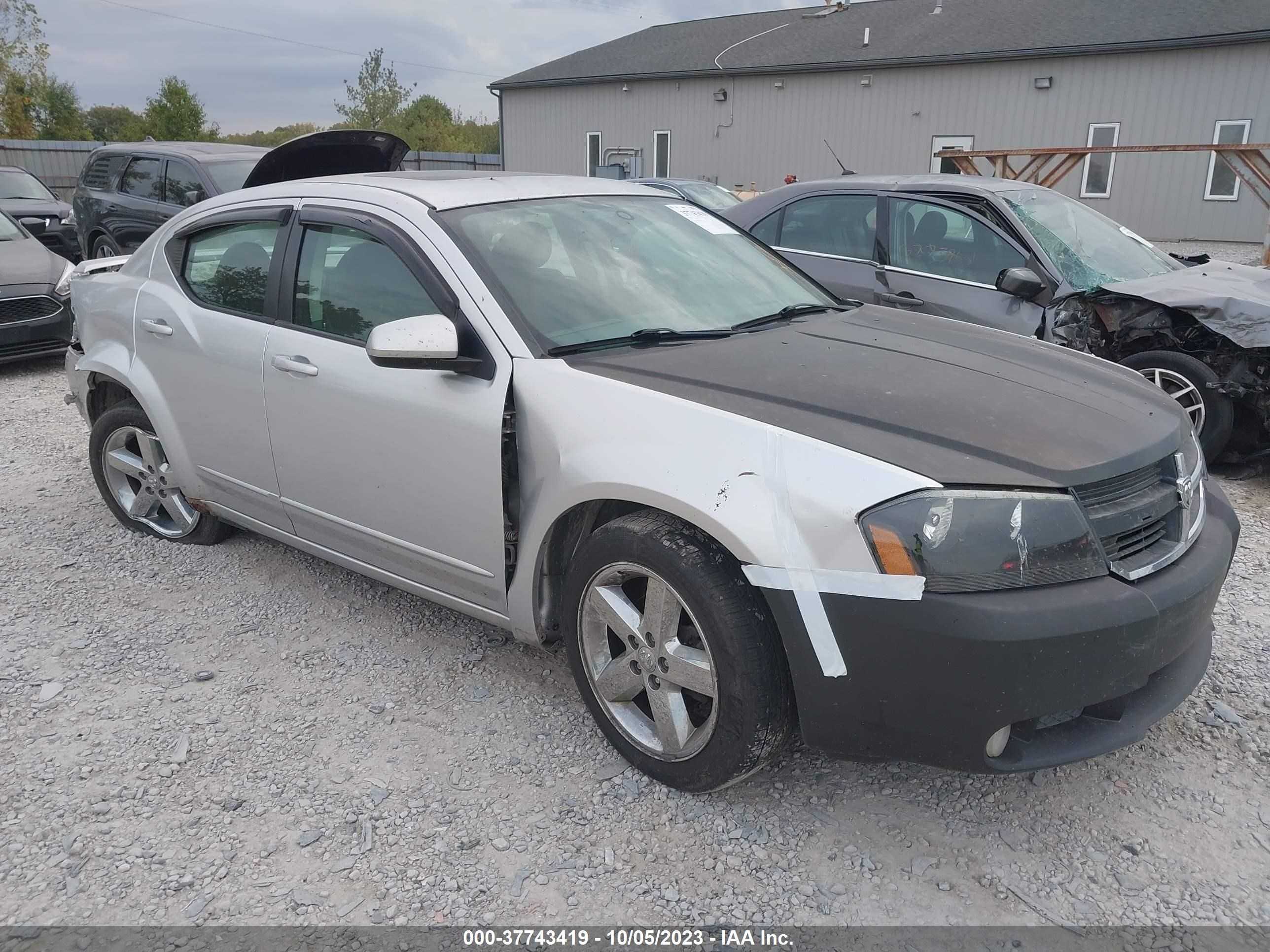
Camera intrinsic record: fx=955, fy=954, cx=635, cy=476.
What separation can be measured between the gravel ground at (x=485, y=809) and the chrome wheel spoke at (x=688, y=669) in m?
0.39

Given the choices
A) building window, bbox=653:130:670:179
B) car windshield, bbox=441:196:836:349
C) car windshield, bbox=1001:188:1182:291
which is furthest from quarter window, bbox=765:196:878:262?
building window, bbox=653:130:670:179

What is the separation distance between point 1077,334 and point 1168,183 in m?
17.7

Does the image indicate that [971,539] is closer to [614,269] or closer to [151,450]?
[614,269]

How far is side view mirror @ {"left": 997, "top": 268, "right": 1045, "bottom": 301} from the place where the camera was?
5359 millimetres

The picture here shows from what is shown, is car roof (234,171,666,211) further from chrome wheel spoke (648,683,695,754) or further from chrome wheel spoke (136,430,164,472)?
chrome wheel spoke (648,683,695,754)

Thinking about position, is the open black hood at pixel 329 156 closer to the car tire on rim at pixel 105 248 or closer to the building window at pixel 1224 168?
the car tire on rim at pixel 105 248

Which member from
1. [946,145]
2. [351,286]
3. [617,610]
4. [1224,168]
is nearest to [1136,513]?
[617,610]

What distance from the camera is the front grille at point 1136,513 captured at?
2.32 m

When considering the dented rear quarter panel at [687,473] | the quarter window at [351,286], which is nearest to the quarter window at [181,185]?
the quarter window at [351,286]

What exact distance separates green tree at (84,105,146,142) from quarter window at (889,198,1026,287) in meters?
56.4

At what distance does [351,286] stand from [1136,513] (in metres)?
2.59

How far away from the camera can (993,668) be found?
7.00ft

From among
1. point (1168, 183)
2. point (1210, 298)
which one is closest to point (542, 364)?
point (1210, 298)

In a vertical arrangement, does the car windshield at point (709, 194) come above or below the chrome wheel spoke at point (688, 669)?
above
